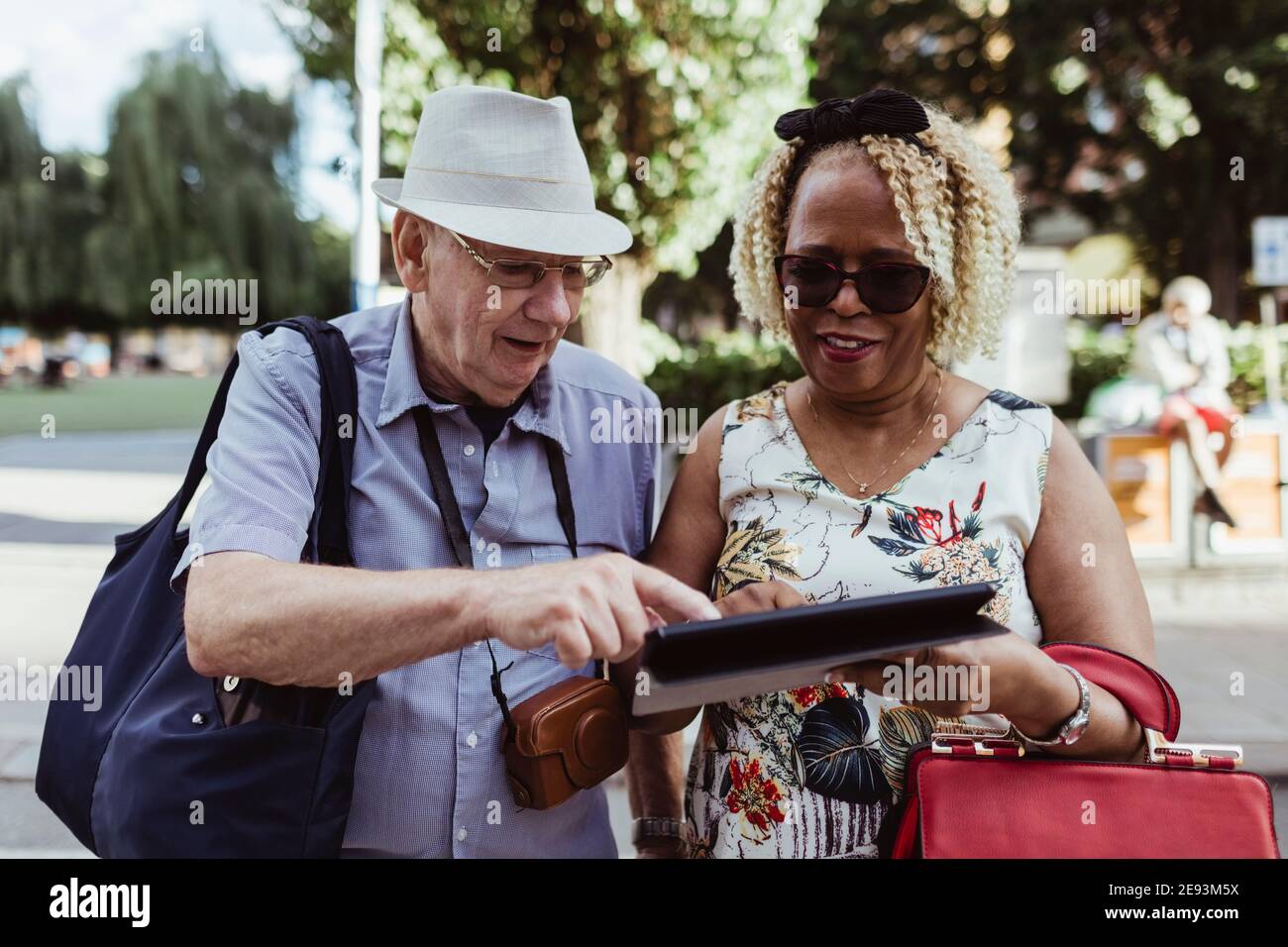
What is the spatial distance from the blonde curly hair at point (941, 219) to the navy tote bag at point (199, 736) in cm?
86

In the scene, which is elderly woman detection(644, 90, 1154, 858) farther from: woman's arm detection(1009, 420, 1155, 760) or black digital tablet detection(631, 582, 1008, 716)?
black digital tablet detection(631, 582, 1008, 716)

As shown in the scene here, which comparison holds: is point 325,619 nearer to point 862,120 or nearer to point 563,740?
point 563,740

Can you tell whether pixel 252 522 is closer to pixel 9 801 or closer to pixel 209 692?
pixel 209 692

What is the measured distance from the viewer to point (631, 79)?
7930mm

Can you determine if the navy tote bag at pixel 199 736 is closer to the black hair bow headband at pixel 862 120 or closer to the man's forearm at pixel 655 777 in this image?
the man's forearm at pixel 655 777

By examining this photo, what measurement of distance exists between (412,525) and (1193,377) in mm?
9097

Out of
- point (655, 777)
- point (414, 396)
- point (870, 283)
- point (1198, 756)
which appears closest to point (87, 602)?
point (655, 777)

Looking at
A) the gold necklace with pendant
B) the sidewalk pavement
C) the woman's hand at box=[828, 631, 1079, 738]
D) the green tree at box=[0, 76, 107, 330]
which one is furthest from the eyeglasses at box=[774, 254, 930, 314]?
the green tree at box=[0, 76, 107, 330]

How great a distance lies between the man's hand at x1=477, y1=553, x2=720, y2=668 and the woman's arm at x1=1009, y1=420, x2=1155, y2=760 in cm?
65

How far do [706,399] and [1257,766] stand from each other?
7.04m

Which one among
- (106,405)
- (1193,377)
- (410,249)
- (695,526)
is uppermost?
(106,405)

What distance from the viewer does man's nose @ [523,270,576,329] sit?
5.91ft
